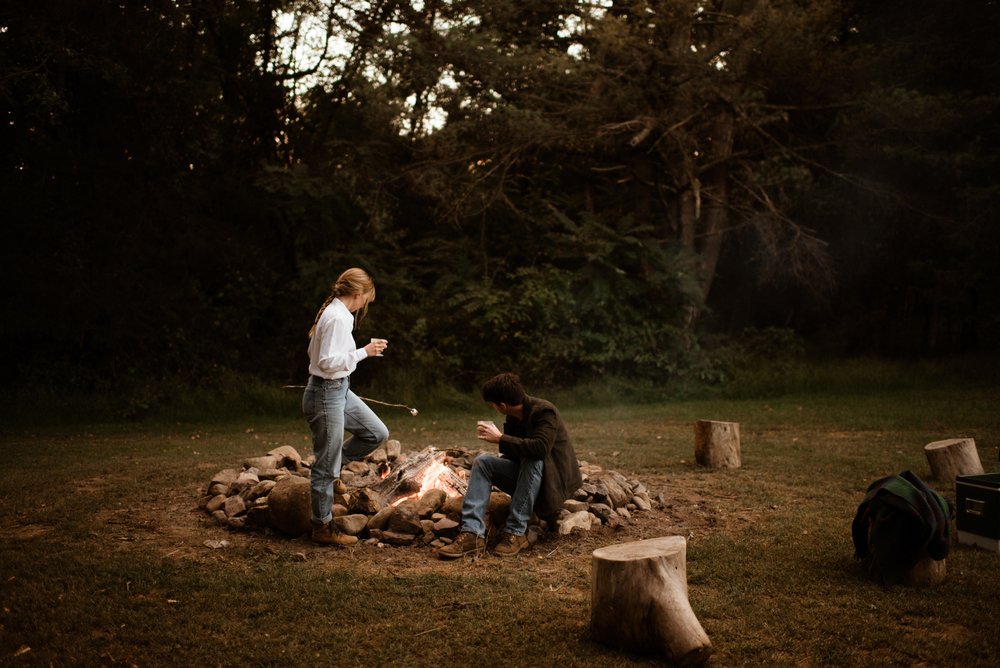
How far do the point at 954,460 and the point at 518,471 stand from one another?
14.2 feet

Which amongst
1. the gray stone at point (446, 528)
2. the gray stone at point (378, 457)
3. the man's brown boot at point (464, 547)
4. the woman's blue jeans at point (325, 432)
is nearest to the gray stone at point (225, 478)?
the gray stone at point (378, 457)

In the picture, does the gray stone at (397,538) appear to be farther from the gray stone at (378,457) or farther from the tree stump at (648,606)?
the tree stump at (648,606)

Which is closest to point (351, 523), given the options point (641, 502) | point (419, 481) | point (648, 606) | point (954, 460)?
point (419, 481)

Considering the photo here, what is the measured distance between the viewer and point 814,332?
67.7 feet

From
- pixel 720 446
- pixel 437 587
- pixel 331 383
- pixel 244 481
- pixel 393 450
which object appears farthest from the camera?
pixel 720 446

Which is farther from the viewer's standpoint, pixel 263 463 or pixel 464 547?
pixel 263 463

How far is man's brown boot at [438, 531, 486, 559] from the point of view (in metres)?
5.27

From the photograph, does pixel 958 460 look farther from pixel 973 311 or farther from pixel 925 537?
pixel 973 311

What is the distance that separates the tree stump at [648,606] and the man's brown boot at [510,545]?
1527mm

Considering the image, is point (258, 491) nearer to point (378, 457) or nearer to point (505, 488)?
point (378, 457)

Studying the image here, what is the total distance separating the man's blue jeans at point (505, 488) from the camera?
17.8 ft

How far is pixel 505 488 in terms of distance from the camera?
563cm

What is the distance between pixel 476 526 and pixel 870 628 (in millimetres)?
2511

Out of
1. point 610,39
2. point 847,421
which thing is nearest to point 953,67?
point 610,39
